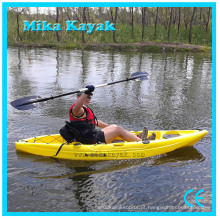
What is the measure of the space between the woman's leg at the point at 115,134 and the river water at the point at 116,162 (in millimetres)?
402

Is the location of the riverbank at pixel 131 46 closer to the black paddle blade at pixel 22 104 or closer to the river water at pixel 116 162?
the river water at pixel 116 162

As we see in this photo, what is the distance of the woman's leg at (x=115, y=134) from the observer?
4750 mm

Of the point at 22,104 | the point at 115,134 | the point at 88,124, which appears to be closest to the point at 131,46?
the point at 22,104

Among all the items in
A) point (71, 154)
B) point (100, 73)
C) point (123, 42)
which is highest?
point (123, 42)

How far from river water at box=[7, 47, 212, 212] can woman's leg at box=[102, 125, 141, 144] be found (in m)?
0.40

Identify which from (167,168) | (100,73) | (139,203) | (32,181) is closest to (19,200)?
(32,181)

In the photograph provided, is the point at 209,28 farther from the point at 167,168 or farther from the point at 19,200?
the point at 19,200

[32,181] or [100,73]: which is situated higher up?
[100,73]

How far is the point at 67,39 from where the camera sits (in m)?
22.8

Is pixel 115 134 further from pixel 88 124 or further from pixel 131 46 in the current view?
A: pixel 131 46

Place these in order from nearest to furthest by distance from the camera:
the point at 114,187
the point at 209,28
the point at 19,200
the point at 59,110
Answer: the point at 19,200, the point at 114,187, the point at 59,110, the point at 209,28

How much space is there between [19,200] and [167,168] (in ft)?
7.58

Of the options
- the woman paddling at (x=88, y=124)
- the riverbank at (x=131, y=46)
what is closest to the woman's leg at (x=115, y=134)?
the woman paddling at (x=88, y=124)

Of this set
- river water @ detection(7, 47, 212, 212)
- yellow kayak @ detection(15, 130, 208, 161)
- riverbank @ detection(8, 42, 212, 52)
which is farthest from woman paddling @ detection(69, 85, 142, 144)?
riverbank @ detection(8, 42, 212, 52)
